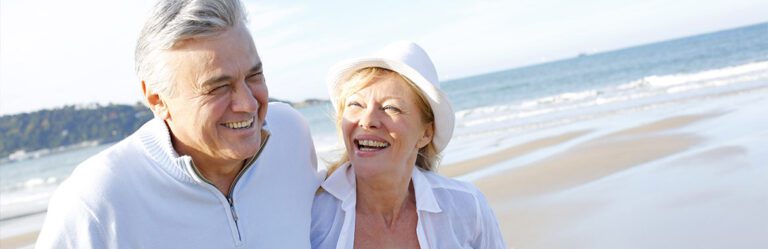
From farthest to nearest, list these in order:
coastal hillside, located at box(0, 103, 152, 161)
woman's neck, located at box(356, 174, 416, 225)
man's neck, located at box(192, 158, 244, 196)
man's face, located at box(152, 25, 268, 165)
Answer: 1. coastal hillside, located at box(0, 103, 152, 161)
2. woman's neck, located at box(356, 174, 416, 225)
3. man's neck, located at box(192, 158, 244, 196)
4. man's face, located at box(152, 25, 268, 165)

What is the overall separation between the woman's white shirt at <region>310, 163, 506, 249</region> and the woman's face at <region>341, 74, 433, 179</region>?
148 mm

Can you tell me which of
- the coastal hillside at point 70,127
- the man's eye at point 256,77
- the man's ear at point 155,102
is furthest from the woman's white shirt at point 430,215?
the coastal hillside at point 70,127

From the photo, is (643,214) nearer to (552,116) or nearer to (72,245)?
(72,245)

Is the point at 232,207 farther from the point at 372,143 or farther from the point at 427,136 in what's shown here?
the point at 427,136

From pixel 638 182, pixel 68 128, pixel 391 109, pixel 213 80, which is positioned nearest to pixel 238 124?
pixel 213 80

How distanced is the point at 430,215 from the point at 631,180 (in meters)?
4.79

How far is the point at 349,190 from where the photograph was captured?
3.43 meters

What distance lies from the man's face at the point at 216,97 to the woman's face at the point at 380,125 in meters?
0.81

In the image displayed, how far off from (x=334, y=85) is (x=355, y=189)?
1.72 ft

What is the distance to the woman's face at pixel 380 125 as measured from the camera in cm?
332

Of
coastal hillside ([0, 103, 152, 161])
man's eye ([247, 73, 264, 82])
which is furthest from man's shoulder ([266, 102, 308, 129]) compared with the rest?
coastal hillside ([0, 103, 152, 161])

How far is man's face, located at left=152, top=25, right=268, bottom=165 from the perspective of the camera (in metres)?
2.35

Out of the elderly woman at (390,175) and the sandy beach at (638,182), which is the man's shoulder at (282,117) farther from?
the sandy beach at (638,182)

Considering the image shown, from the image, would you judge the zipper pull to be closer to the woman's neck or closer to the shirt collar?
the shirt collar
